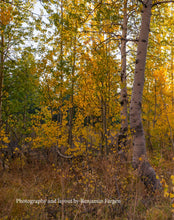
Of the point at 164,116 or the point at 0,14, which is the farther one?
the point at 164,116

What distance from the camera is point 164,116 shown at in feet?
35.5

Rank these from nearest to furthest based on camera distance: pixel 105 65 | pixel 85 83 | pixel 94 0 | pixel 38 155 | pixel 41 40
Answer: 1. pixel 94 0
2. pixel 105 65
3. pixel 85 83
4. pixel 41 40
5. pixel 38 155

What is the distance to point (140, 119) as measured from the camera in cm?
392

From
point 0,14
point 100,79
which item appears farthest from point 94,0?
point 0,14

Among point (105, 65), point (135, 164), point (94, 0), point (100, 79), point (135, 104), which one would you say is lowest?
point (135, 164)

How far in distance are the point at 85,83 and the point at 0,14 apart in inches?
149

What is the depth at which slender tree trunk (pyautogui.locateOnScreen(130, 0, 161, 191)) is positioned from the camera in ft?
11.9

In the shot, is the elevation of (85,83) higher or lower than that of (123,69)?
lower

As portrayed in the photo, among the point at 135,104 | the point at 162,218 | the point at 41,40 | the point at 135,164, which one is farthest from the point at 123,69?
the point at 162,218

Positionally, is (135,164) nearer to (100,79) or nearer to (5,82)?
(100,79)

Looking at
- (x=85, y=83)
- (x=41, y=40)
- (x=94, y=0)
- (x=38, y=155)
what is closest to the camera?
(x=94, y=0)

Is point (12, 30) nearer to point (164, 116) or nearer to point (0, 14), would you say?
point (0, 14)

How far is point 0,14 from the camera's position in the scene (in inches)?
234

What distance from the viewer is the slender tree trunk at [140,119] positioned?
143 inches
